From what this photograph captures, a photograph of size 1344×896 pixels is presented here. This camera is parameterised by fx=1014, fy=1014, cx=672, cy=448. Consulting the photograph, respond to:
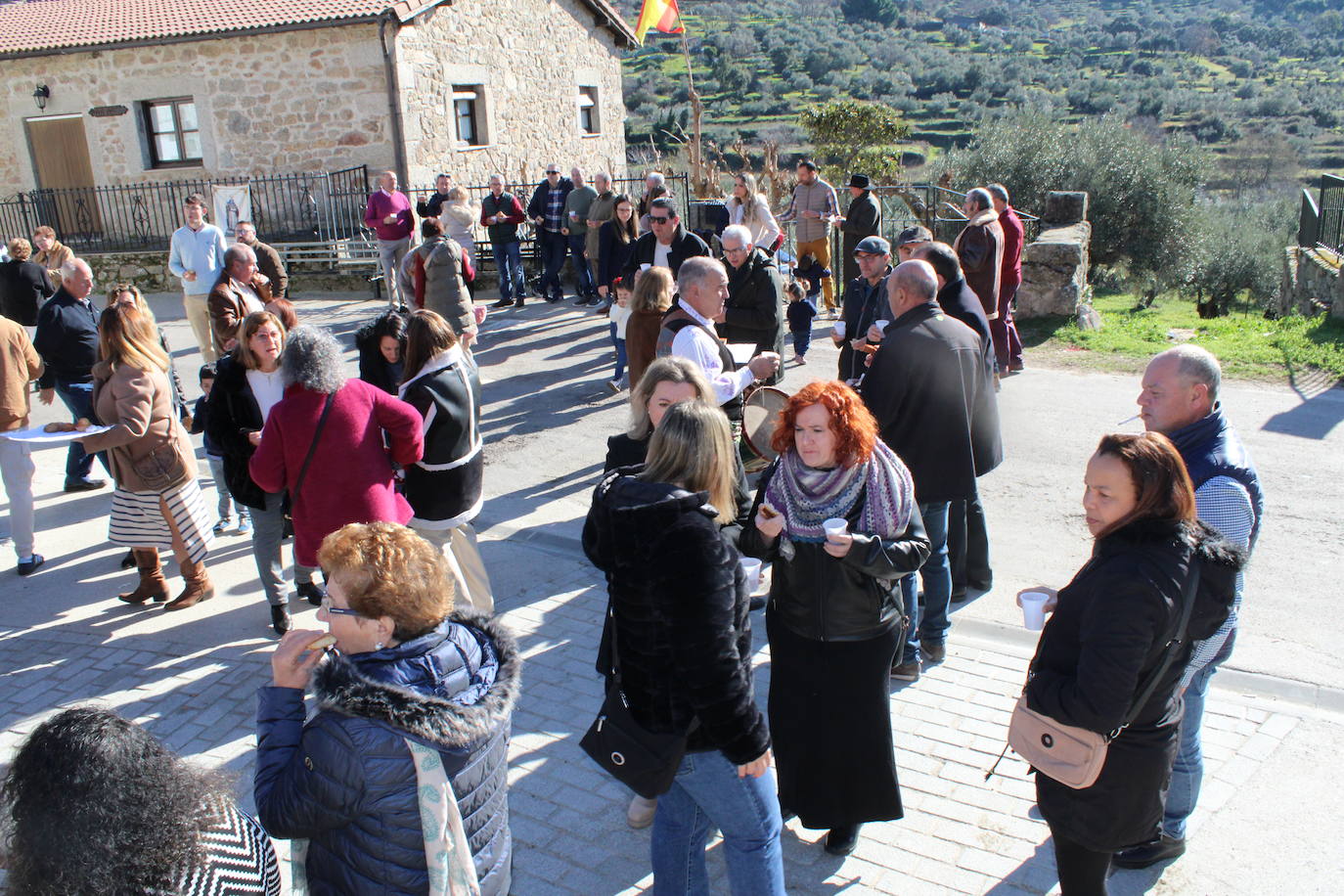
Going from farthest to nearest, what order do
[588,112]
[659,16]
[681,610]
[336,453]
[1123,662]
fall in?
[588,112] → [659,16] → [336,453] → [681,610] → [1123,662]

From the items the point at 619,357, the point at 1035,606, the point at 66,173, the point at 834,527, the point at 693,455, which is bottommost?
the point at 619,357

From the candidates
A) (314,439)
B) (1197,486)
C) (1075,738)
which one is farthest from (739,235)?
(1075,738)

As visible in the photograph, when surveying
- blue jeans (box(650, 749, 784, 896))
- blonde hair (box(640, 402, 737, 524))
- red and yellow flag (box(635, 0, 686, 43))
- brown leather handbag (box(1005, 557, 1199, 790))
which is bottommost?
blue jeans (box(650, 749, 784, 896))

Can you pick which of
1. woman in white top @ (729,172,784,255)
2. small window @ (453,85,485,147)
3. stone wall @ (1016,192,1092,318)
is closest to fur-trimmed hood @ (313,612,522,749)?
woman in white top @ (729,172,784,255)

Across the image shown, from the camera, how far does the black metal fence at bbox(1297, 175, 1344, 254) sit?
12.7m

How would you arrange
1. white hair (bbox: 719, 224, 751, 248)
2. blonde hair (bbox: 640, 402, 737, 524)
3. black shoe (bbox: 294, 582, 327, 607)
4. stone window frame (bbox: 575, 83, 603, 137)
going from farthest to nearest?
stone window frame (bbox: 575, 83, 603, 137) < white hair (bbox: 719, 224, 751, 248) < black shoe (bbox: 294, 582, 327, 607) < blonde hair (bbox: 640, 402, 737, 524)

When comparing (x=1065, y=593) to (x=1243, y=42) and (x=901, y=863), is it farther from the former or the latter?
(x=1243, y=42)

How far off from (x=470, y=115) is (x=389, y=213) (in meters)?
7.75

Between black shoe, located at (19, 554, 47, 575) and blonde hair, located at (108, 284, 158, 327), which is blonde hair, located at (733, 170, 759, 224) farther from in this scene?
black shoe, located at (19, 554, 47, 575)

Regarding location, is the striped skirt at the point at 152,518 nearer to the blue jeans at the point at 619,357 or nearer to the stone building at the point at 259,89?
the blue jeans at the point at 619,357

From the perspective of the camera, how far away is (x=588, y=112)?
78.4 feet

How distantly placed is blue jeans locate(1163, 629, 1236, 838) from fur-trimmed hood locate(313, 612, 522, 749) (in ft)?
7.37

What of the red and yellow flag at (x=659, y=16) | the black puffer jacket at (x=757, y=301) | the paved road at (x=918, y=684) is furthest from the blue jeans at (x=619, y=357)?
the red and yellow flag at (x=659, y=16)

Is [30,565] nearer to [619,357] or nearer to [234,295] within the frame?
[234,295]
